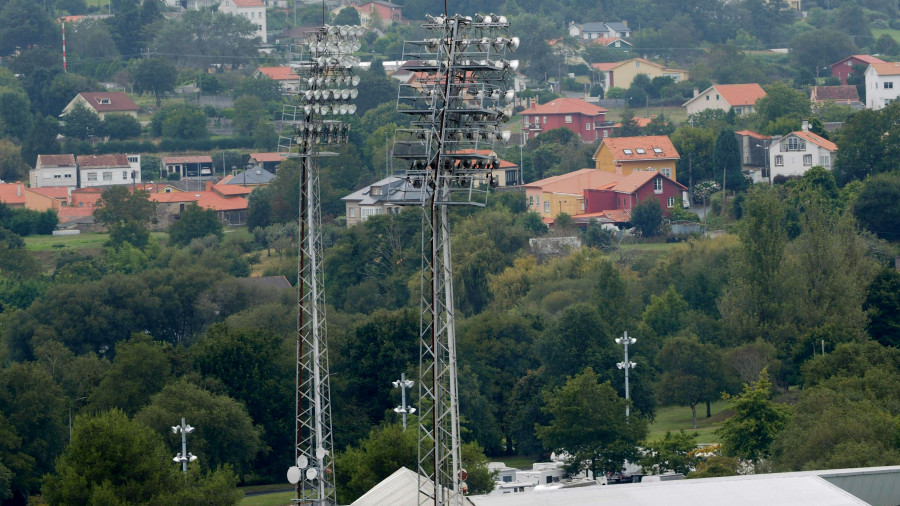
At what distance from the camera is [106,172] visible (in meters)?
136

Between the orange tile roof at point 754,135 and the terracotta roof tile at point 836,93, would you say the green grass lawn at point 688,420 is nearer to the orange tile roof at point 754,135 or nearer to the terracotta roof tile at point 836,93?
the orange tile roof at point 754,135

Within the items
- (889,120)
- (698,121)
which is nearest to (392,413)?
(889,120)

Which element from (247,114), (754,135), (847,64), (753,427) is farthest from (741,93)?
(753,427)

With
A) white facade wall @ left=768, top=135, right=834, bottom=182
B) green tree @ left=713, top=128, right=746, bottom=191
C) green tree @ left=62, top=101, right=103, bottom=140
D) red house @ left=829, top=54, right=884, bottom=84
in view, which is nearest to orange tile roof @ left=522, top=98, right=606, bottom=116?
red house @ left=829, top=54, right=884, bottom=84

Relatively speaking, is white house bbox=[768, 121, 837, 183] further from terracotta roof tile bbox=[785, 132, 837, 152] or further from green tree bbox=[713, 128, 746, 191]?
green tree bbox=[713, 128, 746, 191]

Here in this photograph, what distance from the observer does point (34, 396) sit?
6103 cm

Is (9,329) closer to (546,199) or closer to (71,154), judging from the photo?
(546,199)

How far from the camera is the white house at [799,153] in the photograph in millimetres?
108188

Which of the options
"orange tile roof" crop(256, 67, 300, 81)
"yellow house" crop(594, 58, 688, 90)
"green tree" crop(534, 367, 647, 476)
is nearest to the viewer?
"green tree" crop(534, 367, 647, 476)

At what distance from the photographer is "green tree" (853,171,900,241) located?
9325cm

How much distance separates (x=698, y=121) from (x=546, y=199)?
1047 inches

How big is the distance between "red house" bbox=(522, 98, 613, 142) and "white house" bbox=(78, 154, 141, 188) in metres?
31.8

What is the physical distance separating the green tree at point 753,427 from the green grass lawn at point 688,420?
234 inches

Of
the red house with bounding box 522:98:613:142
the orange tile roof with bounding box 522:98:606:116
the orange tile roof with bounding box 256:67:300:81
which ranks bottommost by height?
the red house with bounding box 522:98:613:142
